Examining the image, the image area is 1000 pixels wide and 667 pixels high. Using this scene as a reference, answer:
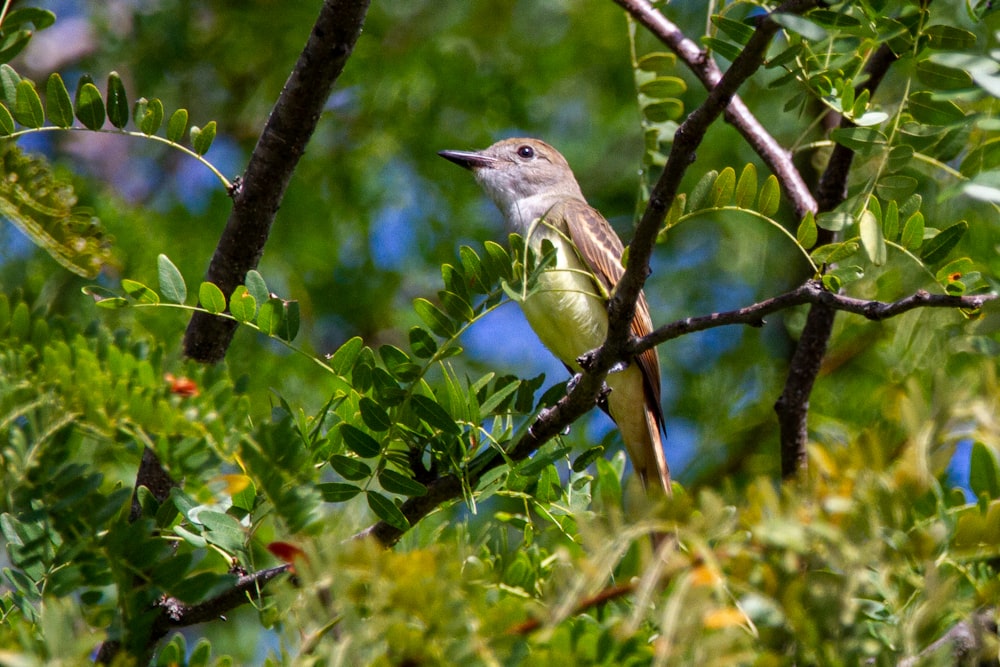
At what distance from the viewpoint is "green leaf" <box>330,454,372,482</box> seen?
255 centimetres

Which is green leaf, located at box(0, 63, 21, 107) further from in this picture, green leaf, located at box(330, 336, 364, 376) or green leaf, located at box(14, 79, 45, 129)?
green leaf, located at box(330, 336, 364, 376)

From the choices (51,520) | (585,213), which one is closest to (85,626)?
(51,520)

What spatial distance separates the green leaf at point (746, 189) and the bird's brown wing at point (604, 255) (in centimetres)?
166

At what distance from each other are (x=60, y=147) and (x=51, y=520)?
6208mm

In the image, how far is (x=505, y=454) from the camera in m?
2.74

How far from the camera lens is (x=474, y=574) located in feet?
5.62

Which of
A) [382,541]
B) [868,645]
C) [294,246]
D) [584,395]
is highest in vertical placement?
[868,645]

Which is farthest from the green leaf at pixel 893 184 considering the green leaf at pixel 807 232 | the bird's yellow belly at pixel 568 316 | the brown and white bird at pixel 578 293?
the bird's yellow belly at pixel 568 316

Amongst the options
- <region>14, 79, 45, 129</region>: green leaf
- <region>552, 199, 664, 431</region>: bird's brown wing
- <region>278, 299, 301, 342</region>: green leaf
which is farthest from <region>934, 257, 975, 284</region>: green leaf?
<region>14, 79, 45, 129</region>: green leaf

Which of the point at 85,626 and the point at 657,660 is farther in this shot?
the point at 85,626

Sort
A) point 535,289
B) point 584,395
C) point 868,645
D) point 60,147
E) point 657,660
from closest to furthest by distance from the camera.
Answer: point 657,660 < point 868,645 < point 535,289 < point 584,395 < point 60,147

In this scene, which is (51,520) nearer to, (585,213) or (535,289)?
(535,289)

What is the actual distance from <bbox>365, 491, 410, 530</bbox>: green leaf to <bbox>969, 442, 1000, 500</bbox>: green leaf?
1294mm

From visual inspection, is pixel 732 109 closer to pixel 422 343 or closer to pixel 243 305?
pixel 422 343
